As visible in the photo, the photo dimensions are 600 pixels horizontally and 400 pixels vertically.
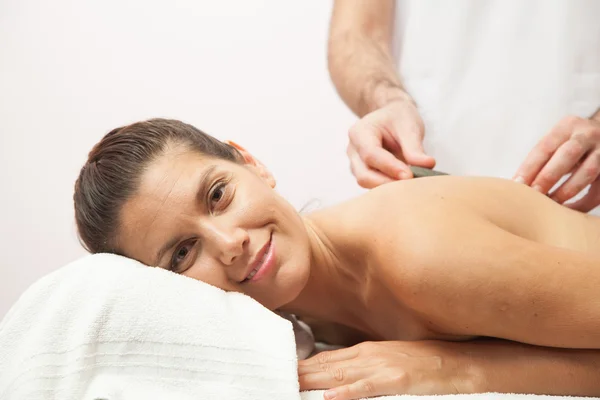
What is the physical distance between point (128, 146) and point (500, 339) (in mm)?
659

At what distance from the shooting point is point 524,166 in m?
1.32

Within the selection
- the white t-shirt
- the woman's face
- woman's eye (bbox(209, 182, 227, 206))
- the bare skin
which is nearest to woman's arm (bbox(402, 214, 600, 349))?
the bare skin

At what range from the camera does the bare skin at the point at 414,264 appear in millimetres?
923

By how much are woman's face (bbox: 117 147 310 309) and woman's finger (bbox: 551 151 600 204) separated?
0.55 meters

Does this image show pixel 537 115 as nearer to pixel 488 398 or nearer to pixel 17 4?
pixel 488 398

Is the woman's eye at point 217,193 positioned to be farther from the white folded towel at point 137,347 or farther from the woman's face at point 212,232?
the white folded towel at point 137,347

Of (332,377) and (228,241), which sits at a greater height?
(228,241)

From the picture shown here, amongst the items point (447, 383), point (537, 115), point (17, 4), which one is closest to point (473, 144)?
point (537, 115)

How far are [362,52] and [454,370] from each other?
3.01 feet

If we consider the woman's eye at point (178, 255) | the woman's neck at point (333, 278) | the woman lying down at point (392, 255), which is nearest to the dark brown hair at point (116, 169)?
the woman lying down at point (392, 255)

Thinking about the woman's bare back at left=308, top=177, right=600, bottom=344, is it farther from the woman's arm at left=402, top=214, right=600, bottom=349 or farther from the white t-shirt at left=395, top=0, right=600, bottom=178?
the white t-shirt at left=395, top=0, right=600, bottom=178

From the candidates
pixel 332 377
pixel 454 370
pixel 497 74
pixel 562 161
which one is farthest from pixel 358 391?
pixel 497 74

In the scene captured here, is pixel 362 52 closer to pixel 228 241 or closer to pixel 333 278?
pixel 333 278

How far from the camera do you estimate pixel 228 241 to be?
3.32ft
